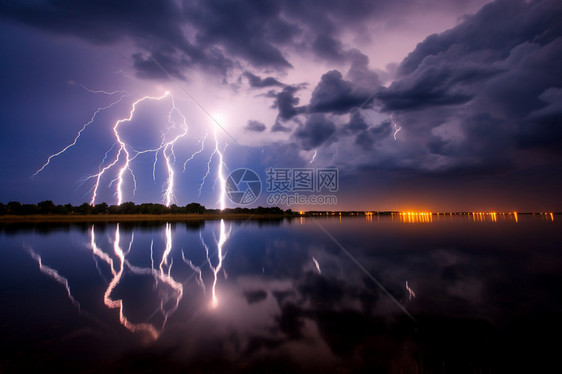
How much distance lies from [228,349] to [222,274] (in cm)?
797

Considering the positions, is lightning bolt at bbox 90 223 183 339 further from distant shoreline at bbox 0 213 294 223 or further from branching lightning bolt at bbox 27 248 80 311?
distant shoreline at bbox 0 213 294 223

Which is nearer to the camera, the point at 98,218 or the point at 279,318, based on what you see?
the point at 279,318

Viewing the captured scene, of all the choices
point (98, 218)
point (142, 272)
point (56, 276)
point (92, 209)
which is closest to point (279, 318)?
point (142, 272)

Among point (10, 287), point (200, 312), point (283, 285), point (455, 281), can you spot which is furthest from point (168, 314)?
point (455, 281)

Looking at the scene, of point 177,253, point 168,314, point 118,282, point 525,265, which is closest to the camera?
point 168,314

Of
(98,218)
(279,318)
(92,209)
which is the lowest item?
(279,318)

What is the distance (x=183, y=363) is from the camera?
205 inches

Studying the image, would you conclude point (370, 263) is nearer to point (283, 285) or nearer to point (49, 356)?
point (283, 285)

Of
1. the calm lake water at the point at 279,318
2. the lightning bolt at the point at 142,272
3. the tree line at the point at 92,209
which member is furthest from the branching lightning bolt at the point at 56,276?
the tree line at the point at 92,209

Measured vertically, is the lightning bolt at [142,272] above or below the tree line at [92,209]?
below

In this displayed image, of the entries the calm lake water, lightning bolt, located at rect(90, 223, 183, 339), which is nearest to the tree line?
lightning bolt, located at rect(90, 223, 183, 339)

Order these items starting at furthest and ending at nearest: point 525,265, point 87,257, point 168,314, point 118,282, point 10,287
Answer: point 87,257, point 525,265, point 118,282, point 10,287, point 168,314

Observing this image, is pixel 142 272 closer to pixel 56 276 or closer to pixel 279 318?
pixel 56 276

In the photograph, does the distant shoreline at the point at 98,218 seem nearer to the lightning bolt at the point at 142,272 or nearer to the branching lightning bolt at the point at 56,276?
the branching lightning bolt at the point at 56,276
